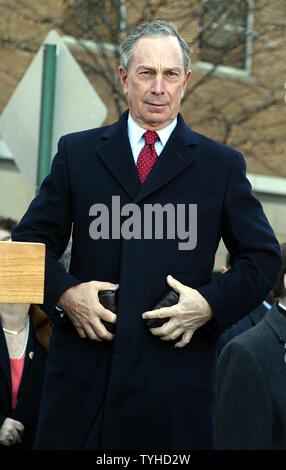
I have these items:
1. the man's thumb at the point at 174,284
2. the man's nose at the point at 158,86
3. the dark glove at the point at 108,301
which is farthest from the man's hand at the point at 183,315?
the man's nose at the point at 158,86

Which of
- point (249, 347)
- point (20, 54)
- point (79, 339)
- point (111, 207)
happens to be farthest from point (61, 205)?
point (20, 54)

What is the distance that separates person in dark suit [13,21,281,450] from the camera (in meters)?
2.75

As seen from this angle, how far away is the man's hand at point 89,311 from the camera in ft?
9.02

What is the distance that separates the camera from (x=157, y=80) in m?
2.91

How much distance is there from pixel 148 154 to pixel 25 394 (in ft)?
6.35

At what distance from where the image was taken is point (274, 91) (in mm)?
13906

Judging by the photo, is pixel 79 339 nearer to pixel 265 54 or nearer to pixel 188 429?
pixel 188 429

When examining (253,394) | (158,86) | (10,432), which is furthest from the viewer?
(10,432)

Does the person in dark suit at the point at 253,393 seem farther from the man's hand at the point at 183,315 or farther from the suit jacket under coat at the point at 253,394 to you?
the man's hand at the point at 183,315

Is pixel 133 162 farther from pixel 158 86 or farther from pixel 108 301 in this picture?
pixel 108 301

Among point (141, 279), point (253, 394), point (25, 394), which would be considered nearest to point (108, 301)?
point (141, 279)

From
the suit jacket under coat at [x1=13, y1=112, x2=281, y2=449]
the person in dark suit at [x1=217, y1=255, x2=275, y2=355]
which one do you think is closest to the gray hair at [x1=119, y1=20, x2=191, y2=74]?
the suit jacket under coat at [x1=13, y1=112, x2=281, y2=449]

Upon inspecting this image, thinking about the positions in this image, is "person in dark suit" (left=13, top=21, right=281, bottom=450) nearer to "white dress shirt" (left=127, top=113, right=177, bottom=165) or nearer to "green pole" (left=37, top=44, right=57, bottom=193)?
"white dress shirt" (left=127, top=113, right=177, bottom=165)

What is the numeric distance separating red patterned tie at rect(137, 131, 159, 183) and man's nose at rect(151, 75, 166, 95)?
15 cm
